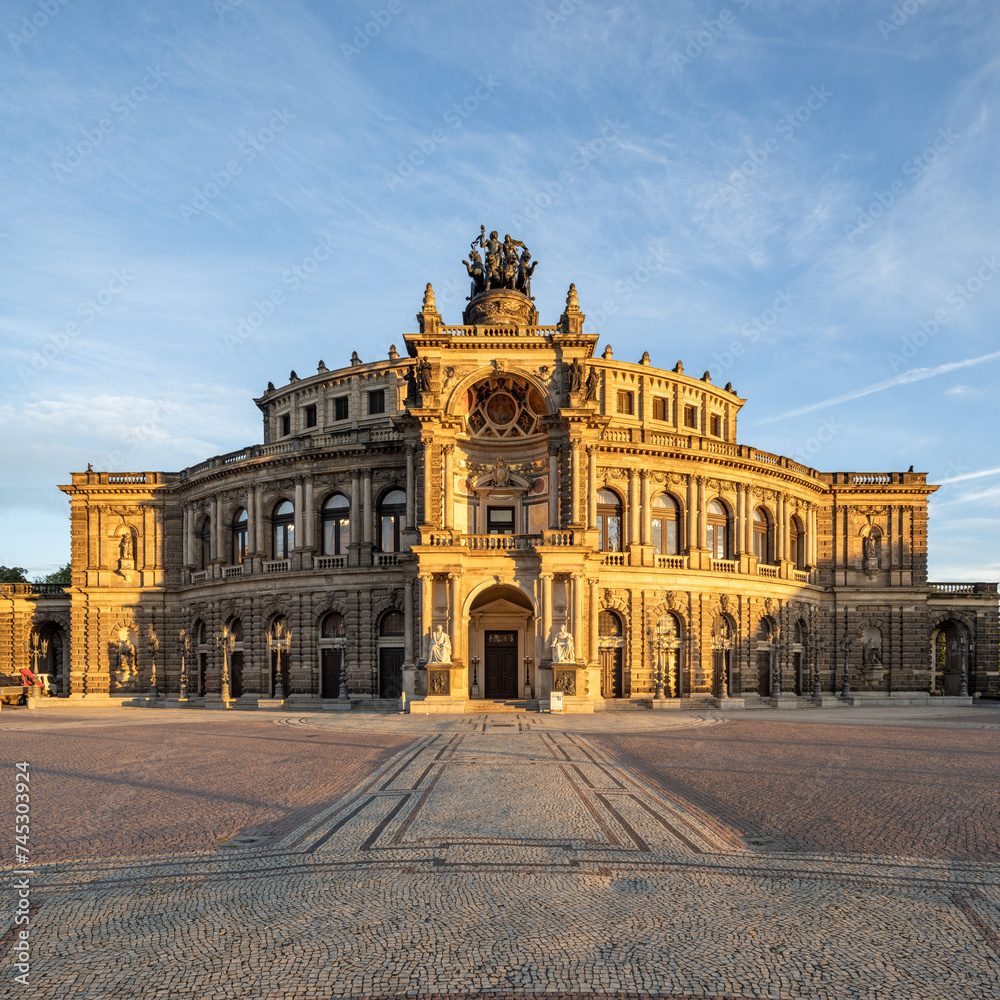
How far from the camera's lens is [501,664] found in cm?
4538

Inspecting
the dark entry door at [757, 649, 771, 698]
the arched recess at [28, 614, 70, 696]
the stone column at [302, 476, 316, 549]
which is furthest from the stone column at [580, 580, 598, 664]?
the arched recess at [28, 614, 70, 696]

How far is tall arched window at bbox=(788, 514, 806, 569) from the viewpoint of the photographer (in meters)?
56.9

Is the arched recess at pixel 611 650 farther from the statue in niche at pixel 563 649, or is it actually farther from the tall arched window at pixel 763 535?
the tall arched window at pixel 763 535

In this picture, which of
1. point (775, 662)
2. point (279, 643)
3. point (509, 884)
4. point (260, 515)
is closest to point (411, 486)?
point (260, 515)

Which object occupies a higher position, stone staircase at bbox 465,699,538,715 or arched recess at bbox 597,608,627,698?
arched recess at bbox 597,608,627,698

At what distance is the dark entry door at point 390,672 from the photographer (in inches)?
1879

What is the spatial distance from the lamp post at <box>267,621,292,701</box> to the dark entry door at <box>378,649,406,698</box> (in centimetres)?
643

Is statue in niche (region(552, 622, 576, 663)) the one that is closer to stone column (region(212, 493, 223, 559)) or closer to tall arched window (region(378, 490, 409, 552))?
tall arched window (region(378, 490, 409, 552))

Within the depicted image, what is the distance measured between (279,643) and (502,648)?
1532 cm

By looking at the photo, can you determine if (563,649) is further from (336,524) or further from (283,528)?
(283,528)

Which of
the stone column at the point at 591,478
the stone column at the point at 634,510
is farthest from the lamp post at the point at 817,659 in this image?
the stone column at the point at 591,478

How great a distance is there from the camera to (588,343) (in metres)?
43.4

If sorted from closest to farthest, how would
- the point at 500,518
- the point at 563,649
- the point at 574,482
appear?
the point at 563,649
the point at 574,482
the point at 500,518

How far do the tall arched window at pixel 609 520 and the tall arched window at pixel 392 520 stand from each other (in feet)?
41.2
